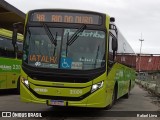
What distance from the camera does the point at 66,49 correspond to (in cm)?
1134

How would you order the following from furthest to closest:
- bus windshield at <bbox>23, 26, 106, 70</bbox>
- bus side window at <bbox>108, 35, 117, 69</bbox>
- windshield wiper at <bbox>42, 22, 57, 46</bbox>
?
bus side window at <bbox>108, 35, 117, 69</bbox> → windshield wiper at <bbox>42, 22, 57, 46</bbox> → bus windshield at <bbox>23, 26, 106, 70</bbox>

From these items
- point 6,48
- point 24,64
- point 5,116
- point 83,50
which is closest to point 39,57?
point 24,64

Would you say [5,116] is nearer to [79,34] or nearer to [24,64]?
[24,64]

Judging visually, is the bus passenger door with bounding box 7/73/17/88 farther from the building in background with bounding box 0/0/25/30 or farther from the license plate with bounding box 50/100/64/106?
the license plate with bounding box 50/100/64/106

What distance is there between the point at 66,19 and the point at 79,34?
635mm

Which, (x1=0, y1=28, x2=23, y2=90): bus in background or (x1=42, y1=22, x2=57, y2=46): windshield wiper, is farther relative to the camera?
(x1=0, y1=28, x2=23, y2=90): bus in background

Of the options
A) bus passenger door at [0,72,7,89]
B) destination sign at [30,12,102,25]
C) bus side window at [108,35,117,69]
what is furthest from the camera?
bus passenger door at [0,72,7,89]

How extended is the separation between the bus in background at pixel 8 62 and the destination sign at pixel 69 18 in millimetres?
7692

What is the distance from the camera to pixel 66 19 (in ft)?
38.4

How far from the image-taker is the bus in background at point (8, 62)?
19.3m

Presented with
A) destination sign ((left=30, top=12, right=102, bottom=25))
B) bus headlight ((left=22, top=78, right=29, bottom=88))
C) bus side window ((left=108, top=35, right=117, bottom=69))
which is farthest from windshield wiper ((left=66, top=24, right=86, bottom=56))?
bus headlight ((left=22, top=78, right=29, bottom=88))

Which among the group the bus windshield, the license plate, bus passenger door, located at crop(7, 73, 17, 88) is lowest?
bus passenger door, located at crop(7, 73, 17, 88)

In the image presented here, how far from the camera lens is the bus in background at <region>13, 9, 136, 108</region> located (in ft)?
36.5

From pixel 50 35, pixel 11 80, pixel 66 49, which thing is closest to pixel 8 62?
pixel 11 80
